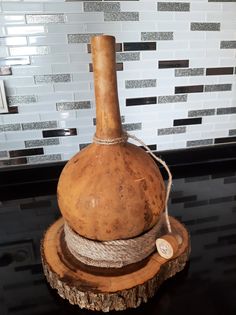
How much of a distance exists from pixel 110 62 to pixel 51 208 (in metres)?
0.45

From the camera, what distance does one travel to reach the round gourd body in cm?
43

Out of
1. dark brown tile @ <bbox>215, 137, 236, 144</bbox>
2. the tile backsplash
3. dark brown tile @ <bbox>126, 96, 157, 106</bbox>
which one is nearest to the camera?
the tile backsplash

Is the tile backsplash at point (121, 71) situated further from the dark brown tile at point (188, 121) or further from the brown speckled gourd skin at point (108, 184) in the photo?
the brown speckled gourd skin at point (108, 184)

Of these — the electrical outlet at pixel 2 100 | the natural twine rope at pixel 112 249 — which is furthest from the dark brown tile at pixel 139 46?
the natural twine rope at pixel 112 249

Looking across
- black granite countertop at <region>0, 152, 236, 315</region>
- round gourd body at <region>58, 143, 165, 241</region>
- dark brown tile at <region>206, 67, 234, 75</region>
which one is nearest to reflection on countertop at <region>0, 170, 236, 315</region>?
black granite countertop at <region>0, 152, 236, 315</region>

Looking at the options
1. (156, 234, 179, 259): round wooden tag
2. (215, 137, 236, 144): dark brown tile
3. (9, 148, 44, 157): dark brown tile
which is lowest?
(156, 234, 179, 259): round wooden tag

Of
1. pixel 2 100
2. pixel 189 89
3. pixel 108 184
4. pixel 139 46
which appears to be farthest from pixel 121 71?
pixel 108 184

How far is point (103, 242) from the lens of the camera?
0.45m

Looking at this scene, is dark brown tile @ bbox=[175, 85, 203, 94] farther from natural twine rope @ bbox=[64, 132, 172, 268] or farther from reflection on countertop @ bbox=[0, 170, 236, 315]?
natural twine rope @ bbox=[64, 132, 172, 268]

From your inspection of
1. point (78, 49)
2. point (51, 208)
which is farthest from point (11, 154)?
point (78, 49)

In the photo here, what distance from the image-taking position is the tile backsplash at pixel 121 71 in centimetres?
75

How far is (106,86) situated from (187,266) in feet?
1.19

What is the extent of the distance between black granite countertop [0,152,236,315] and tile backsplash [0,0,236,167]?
0.62ft

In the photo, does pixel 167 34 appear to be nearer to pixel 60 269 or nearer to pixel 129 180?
pixel 129 180
